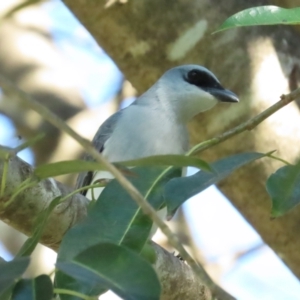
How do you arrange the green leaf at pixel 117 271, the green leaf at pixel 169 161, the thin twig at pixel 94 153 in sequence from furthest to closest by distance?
the green leaf at pixel 169 161
the green leaf at pixel 117 271
the thin twig at pixel 94 153

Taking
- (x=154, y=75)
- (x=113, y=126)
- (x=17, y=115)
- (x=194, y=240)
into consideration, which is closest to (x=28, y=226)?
(x=113, y=126)

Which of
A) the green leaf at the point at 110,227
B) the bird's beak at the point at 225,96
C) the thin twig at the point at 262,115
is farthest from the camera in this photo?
the bird's beak at the point at 225,96

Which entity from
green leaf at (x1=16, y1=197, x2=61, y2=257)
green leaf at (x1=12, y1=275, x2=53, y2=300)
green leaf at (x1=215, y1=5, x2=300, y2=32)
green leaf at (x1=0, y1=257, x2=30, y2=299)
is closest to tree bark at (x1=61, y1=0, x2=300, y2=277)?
green leaf at (x1=215, y1=5, x2=300, y2=32)

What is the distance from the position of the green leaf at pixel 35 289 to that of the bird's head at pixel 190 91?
1.34m

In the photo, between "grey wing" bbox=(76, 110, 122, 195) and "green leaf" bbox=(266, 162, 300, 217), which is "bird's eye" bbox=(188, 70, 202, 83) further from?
"green leaf" bbox=(266, 162, 300, 217)

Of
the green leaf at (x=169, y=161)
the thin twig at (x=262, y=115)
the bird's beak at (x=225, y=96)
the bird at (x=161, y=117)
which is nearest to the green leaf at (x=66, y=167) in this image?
the green leaf at (x=169, y=161)

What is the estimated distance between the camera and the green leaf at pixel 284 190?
1.11m

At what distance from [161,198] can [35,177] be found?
0.24 meters

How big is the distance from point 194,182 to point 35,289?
0.29 meters

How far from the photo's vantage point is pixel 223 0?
2.33 m

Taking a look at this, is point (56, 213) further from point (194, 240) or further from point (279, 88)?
point (194, 240)

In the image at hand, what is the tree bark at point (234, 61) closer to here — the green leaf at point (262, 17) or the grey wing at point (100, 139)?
the grey wing at point (100, 139)

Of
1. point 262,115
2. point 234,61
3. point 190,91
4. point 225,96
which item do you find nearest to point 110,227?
point 262,115

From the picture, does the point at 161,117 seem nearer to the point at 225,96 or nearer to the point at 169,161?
the point at 225,96
